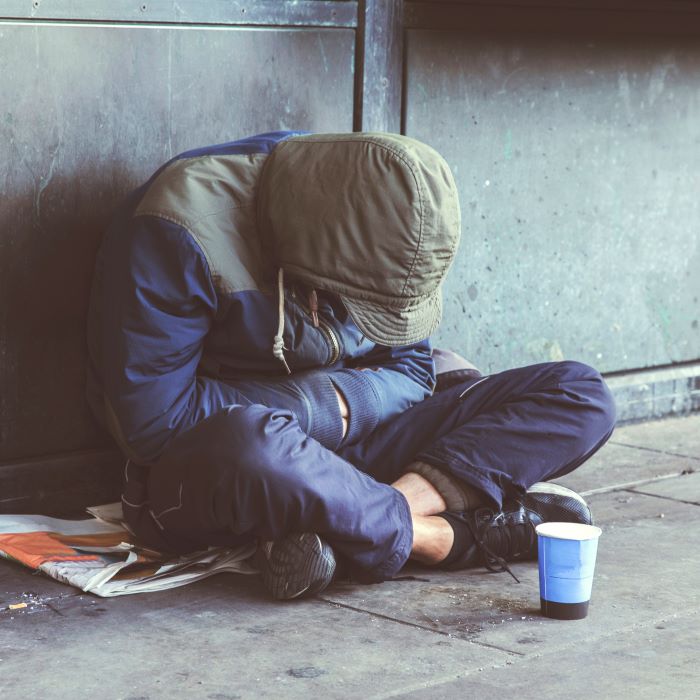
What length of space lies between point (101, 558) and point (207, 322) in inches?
25.0

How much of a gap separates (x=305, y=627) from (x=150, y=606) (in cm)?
37

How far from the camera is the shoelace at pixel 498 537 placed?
3.17 metres

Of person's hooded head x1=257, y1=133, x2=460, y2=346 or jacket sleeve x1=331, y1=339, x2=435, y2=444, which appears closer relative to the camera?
person's hooded head x1=257, y1=133, x2=460, y2=346

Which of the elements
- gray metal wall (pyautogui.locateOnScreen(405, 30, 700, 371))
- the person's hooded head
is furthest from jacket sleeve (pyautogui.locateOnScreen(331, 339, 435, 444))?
gray metal wall (pyautogui.locateOnScreen(405, 30, 700, 371))

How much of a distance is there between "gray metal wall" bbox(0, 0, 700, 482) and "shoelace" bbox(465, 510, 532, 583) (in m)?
1.14

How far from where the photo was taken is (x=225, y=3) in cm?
362

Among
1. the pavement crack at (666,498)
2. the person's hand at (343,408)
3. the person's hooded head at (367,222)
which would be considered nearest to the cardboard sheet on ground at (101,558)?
the person's hand at (343,408)

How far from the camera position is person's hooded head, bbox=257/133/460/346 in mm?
2918

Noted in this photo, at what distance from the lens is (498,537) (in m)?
3.19

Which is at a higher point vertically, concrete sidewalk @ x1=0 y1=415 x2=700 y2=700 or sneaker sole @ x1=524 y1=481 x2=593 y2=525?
sneaker sole @ x1=524 y1=481 x2=593 y2=525

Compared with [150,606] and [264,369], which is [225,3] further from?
[150,606]

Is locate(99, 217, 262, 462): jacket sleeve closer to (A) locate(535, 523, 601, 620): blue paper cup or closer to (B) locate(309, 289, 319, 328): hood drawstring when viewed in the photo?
(B) locate(309, 289, 319, 328): hood drawstring

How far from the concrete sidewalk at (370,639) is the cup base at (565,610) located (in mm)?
18

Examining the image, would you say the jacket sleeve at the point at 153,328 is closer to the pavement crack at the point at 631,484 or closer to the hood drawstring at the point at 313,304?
the hood drawstring at the point at 313,304
